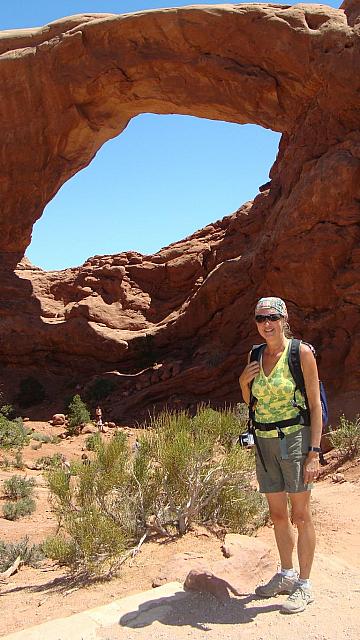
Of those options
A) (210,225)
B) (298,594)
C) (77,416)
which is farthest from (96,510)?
(210,225)

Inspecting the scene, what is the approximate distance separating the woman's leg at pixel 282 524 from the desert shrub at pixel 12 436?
10148mm

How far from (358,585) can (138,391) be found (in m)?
13.4

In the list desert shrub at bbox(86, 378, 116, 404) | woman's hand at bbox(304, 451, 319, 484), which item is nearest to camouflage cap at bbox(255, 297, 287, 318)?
woman's hand at bbox(304, 451, 319, 484)

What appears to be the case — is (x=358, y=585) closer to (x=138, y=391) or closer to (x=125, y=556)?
(x=125, y=556)

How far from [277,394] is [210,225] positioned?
1656 centimetres

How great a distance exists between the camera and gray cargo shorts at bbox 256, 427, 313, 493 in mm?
3277

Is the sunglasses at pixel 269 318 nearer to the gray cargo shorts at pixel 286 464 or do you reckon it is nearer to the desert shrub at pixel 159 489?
the gray cargo shorts at pixel 286 464

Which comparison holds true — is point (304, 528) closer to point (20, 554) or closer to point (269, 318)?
point (269, 318)

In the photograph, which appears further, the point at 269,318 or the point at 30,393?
the point at 30,393

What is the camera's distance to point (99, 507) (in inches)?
184

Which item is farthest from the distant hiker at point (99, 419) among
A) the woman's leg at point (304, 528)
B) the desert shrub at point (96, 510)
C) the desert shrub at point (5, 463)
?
the woman's leg at point (304, 528)

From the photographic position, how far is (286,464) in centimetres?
330

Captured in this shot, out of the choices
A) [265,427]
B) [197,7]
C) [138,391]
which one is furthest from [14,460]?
[197,7]

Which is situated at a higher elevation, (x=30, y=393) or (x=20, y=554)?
(x=30, y=393)
